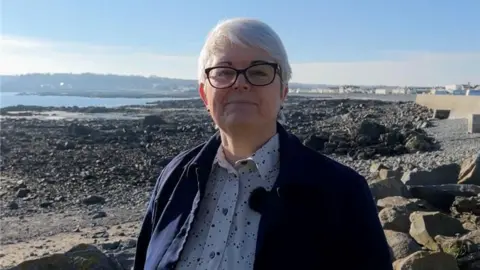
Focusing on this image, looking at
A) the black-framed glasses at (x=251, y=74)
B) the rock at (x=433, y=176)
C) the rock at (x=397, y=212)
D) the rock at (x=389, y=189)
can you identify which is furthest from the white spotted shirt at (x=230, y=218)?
the rock at (x=433, y=176)

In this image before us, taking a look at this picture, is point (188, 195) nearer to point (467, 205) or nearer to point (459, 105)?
point (467, 205)

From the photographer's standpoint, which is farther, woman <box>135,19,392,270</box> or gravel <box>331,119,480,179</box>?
gravel <box>331,119,480,179</box>

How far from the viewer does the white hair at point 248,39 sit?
A: 90.5 inches

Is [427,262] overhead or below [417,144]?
overhead

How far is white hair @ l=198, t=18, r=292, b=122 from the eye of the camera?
7.54ft

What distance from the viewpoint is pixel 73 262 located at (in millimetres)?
5453

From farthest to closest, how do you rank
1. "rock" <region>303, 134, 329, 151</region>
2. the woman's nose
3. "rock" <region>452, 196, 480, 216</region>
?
"rock" <region>303, 134, 329, 151</region>
"rock" <region>452, 196, 480, 216</region>
the woman's nose

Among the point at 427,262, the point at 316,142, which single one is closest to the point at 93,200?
the point at 316,142

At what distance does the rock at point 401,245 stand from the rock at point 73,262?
2573 mm

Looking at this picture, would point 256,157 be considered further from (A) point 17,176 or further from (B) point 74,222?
(A) point 17,176

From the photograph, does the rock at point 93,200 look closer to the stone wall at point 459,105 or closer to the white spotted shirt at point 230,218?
the white spotted shirt at point 230,218

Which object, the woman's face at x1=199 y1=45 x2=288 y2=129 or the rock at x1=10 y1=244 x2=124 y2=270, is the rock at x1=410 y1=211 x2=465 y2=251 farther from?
the woman's face at x1=199 y1=45 x2=288 y2=129

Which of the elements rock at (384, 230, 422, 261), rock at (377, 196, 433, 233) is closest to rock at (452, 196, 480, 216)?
rock at (377, 196, 433, 233)

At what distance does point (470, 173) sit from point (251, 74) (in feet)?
29.0
